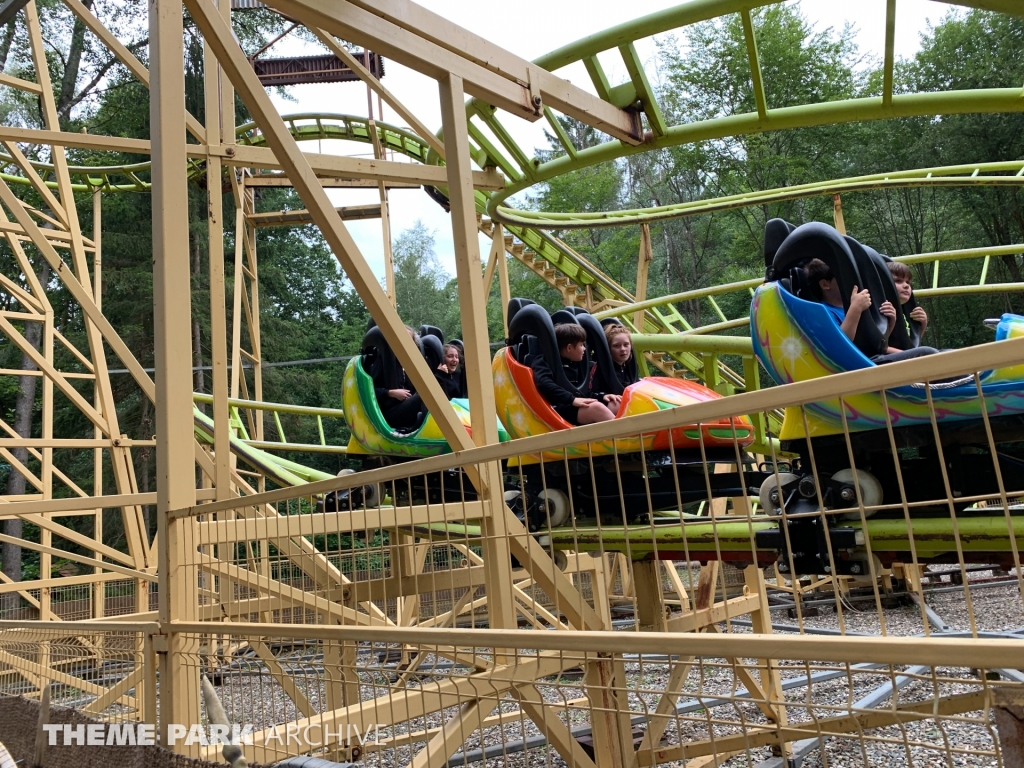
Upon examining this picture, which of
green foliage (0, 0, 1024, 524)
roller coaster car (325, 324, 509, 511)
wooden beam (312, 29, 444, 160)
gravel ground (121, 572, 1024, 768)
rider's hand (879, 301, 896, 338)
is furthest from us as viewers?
green foliage (0, 0, 1024, 524)

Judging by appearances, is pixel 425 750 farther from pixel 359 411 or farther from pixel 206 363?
pixel 206 363

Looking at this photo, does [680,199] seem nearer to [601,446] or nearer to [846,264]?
[601,446]

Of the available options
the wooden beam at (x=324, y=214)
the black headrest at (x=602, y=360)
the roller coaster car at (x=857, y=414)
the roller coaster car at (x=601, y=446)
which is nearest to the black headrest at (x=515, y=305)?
the roller coaster car at (x=601, y=446)

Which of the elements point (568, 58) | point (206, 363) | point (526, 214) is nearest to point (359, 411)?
point (568, 58)

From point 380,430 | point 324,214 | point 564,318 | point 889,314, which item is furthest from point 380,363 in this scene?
point 889,314

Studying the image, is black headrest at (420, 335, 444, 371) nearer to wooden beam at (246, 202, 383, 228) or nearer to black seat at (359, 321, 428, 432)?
black seat at (359, 321, 428, 432)

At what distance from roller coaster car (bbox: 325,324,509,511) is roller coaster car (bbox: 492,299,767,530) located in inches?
22.3

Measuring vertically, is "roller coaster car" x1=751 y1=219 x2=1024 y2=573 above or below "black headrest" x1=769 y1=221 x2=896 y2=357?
below

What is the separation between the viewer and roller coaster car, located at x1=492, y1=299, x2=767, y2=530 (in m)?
3.54

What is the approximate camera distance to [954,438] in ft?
8.50

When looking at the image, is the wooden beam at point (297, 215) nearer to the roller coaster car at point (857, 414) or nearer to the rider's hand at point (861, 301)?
the roller coaster car at point (857, 414)

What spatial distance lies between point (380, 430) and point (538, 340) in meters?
1.42

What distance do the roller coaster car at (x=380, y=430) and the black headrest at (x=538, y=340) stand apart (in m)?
0.58

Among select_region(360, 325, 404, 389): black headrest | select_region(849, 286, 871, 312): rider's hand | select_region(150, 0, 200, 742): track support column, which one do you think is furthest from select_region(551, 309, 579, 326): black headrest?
select_region(150, 0, 200, 742): track support column
